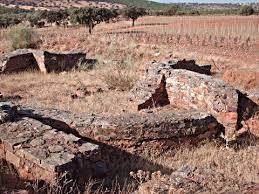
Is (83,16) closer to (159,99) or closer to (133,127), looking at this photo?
(159,99)

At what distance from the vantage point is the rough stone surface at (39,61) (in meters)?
17.2

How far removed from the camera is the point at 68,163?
5832 millimetres

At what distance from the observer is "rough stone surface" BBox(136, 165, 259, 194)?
471 cm

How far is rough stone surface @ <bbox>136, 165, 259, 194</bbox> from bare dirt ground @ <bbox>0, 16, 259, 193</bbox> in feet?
1.26

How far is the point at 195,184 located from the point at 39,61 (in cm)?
1397

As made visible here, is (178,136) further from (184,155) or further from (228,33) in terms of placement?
(228,33)

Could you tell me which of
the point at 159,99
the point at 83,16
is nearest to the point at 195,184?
the point at 159,99

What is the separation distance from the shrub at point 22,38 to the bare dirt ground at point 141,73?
543 millimetres

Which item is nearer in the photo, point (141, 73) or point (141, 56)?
point (141, 73)

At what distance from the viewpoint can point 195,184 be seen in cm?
499

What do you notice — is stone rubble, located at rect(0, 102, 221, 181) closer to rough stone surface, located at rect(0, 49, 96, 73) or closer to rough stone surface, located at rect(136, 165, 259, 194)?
rough stone surface, located at rect(136, 165, 259, 194)

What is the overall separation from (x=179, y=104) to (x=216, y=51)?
1172 centimetres

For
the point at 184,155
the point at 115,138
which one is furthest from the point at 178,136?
the point at 115,138

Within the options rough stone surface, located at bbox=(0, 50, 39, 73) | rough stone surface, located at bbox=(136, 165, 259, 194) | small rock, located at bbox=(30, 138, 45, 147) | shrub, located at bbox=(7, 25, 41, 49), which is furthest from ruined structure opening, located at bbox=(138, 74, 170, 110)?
shrub, located at bbox=(7, 25, 41, 49)
